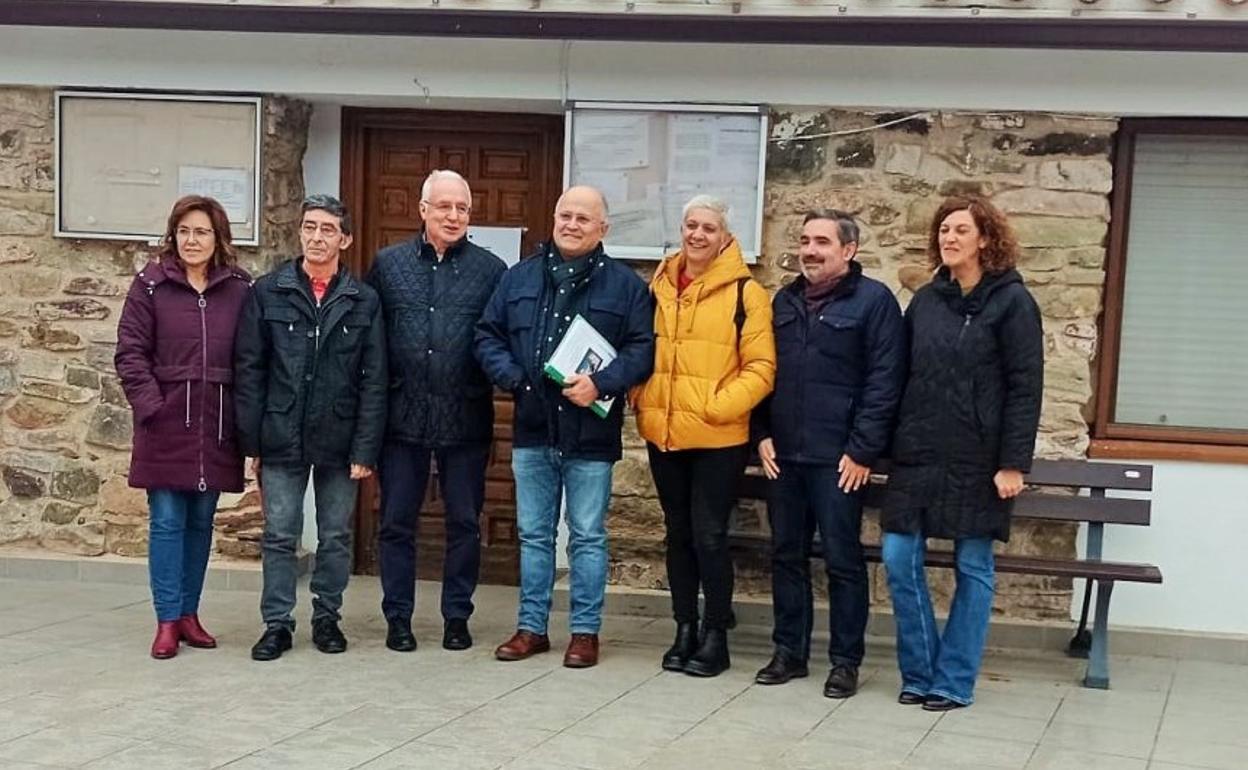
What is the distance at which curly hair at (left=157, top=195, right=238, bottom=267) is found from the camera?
17.9 feet

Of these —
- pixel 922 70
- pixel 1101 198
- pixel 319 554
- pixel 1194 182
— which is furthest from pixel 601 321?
pixel 1194 182

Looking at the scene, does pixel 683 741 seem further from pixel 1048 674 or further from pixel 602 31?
pixel 602 31

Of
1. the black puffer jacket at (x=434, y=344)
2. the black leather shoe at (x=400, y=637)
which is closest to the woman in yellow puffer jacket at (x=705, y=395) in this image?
the black puffer jacket at (x=434, y=344)

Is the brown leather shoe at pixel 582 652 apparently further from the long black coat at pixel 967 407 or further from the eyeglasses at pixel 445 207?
the eyeglasses at pixel 445 207

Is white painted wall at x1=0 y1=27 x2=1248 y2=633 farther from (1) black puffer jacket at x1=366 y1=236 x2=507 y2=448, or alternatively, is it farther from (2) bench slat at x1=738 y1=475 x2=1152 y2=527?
(1) black puffer jacket at x1=366 y1=236 x2=507 y2=448

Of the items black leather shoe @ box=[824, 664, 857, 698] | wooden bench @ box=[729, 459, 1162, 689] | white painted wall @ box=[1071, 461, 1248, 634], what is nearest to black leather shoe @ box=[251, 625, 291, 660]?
wooden bench @ box=[729, 459, 1162, 689]

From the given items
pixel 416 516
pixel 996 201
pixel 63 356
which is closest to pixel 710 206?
pixel 996 201

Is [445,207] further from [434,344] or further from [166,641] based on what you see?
[166,641]

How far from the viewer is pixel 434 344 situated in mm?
5535

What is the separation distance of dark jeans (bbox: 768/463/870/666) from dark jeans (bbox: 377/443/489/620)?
3.86 ft

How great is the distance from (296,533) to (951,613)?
253 cm

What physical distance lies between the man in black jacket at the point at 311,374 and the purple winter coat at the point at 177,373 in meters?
0.10

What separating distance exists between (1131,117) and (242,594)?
4510mm

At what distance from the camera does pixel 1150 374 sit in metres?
6.30
